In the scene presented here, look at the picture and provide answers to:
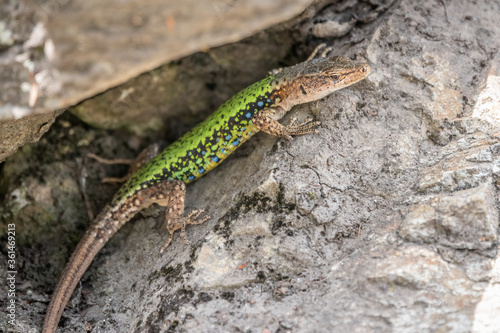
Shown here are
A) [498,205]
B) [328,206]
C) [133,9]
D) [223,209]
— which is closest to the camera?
[133,9]

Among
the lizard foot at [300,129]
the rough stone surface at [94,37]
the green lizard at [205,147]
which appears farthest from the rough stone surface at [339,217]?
the rough stone surface at [94,37]

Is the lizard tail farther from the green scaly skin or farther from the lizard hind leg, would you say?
the lizard hind leg

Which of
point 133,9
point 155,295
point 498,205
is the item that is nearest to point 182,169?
point 155,295

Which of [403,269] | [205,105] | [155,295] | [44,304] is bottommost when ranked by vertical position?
[403,269]

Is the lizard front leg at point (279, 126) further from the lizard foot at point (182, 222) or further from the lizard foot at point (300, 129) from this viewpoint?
the lizard foot at point (182, 222)

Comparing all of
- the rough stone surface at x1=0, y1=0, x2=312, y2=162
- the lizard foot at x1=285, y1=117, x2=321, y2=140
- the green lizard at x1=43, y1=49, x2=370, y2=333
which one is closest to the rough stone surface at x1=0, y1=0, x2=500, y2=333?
the lizard foot at x1=285, y1=117, x2=321, y2=140

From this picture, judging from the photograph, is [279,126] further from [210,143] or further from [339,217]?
[339,217]

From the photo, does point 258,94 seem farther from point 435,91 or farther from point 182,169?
point 435,91
